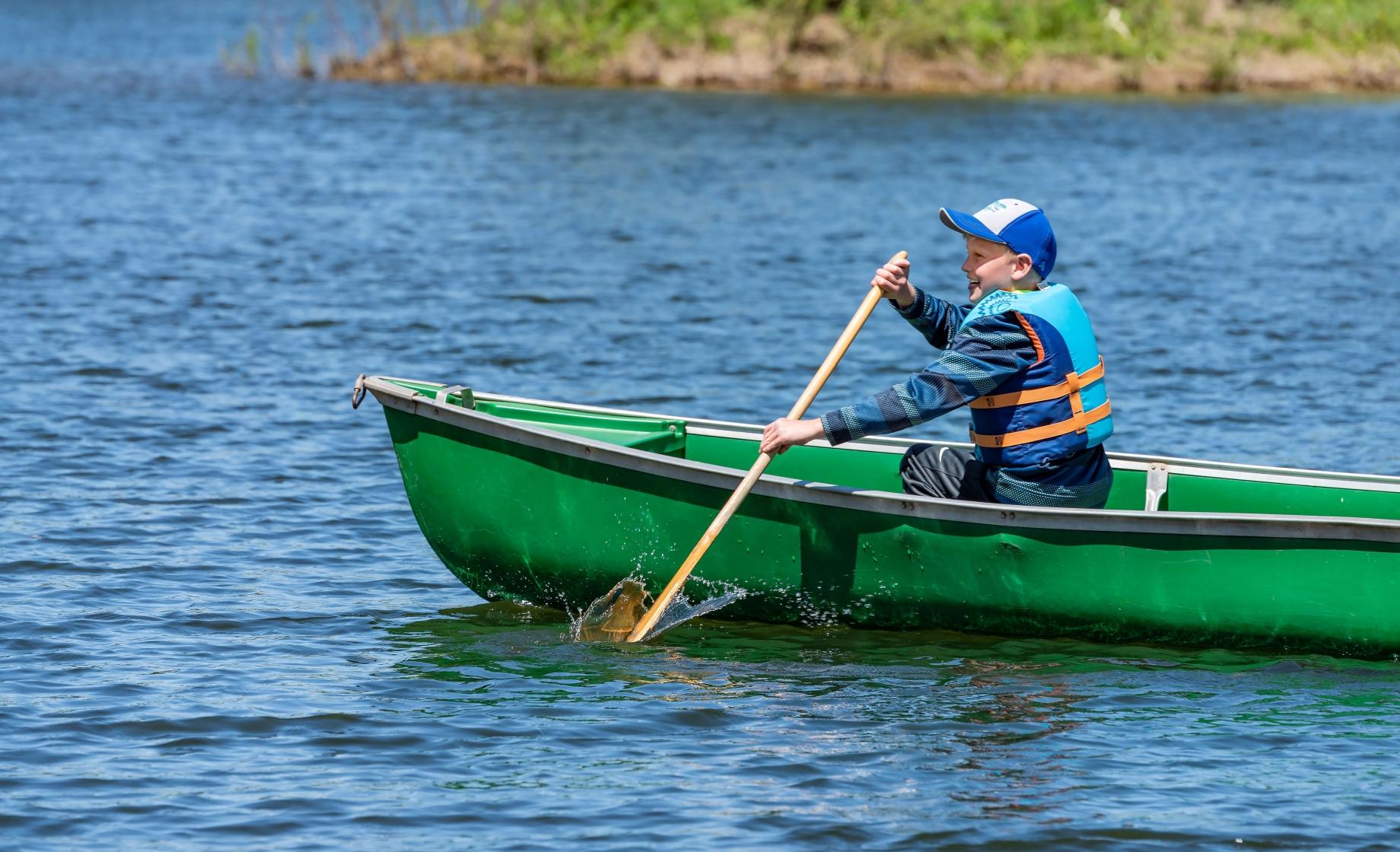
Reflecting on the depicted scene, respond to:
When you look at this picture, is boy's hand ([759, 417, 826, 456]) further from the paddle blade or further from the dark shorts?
the paddle blade

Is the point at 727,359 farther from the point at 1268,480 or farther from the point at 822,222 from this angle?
the point at 822,222

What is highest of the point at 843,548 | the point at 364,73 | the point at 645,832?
the point at 364,73

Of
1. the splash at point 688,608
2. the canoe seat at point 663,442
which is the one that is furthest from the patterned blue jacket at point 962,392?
the canoe seat at point 663,442

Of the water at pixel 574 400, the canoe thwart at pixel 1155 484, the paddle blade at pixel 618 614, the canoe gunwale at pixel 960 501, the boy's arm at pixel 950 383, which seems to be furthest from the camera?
the canoe thwart at pixel 1155 484

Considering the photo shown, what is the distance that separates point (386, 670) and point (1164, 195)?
1658cm

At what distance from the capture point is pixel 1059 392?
20.3 feet

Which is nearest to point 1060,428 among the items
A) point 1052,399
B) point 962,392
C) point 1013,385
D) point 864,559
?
point 1052,399

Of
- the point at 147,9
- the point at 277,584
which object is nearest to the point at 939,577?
the point at 277,584

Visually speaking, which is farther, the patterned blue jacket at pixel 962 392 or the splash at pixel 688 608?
the splash at pixel 688 608

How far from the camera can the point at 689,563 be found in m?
6.51

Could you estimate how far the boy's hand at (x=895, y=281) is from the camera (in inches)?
252

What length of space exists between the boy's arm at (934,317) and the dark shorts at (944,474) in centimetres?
39

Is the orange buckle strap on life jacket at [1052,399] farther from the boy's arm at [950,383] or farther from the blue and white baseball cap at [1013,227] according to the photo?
Result: the blue and white baseball cap at [1013,227]

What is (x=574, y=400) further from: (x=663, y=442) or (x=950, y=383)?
(x=950, y=383)
